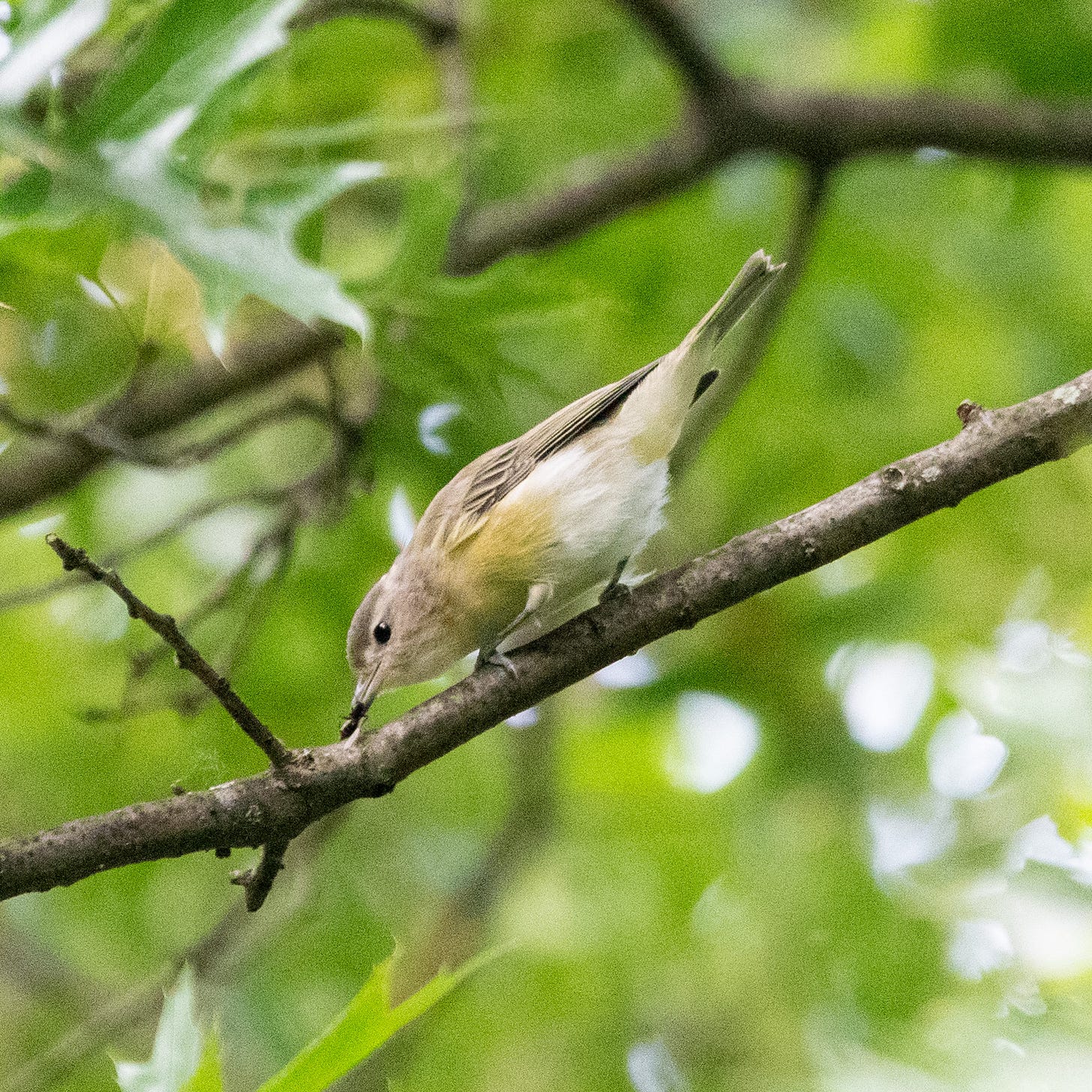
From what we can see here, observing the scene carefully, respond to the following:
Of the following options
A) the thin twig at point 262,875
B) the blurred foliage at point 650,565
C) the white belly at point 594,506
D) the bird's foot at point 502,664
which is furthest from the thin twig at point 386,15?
the thin twig at point 262,875

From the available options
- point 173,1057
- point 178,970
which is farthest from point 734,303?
point 178,970

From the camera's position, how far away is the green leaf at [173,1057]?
2473mm

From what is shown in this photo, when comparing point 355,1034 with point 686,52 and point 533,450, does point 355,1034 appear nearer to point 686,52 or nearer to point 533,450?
point 533,450

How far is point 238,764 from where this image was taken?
4762mm

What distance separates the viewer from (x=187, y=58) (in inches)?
115

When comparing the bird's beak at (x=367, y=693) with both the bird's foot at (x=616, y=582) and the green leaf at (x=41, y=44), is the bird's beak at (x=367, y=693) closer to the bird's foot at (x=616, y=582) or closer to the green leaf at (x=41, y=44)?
the bird's foot at (x=616, y=582)

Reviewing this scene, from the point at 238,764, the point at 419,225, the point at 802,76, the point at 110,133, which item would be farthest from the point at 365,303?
the point at 802,76

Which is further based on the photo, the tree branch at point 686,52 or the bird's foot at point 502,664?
the tree branch at point 686,52

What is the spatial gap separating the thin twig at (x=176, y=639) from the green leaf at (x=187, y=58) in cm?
114

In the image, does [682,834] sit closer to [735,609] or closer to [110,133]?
[735,609]

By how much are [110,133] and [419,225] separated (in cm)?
108

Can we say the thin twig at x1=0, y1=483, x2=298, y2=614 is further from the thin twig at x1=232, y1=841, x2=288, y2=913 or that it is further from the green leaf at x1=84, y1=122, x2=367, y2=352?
the thin twig at x1=232, y1=841, x2=288, y2=913

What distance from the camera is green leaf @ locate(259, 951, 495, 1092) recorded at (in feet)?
7.72

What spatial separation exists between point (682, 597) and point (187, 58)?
164 cm
